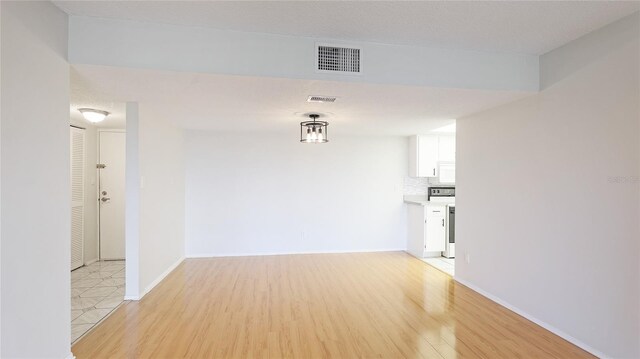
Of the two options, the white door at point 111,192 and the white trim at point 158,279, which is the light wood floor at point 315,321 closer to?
the white trim at point 158,279

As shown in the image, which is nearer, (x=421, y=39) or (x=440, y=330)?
(x=421, y=39)

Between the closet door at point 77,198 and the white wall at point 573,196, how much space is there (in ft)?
17.5

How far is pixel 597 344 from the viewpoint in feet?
7.67

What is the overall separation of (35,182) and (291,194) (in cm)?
379

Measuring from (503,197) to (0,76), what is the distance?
3.94 meters

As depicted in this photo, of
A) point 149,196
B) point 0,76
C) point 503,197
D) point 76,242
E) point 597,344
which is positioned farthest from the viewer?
point 76,242

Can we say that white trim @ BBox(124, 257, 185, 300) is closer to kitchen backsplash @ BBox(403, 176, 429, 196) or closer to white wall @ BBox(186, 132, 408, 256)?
white wall @ BBox(186, 132, 408, 256)

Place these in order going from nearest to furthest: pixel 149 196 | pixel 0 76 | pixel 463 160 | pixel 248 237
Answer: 1. pixel 0 76
2. pixel 149 196
3. pixel 463 160
4. pixel 248 237

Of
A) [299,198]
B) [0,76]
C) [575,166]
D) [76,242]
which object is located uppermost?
[0,76]

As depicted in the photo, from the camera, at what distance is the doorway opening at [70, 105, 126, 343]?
14.5 ft

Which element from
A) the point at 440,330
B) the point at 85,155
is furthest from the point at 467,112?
the point at 85,155

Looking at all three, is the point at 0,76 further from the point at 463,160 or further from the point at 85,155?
the point at 463,160

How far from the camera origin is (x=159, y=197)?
3938 millimetres

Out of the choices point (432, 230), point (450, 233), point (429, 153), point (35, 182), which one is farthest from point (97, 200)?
point (450, 233)
